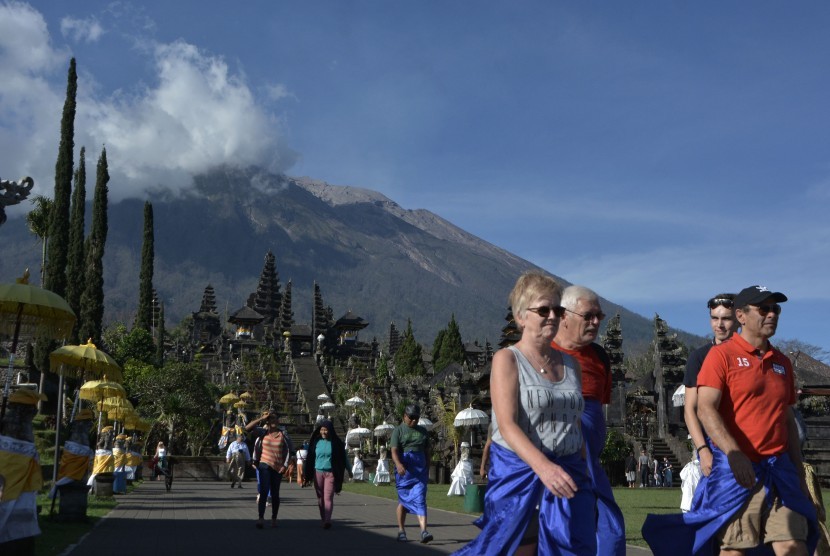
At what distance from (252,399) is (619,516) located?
53.4 meters

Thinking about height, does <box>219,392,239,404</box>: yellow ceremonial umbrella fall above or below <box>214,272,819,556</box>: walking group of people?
above

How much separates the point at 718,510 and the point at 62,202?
38.6m

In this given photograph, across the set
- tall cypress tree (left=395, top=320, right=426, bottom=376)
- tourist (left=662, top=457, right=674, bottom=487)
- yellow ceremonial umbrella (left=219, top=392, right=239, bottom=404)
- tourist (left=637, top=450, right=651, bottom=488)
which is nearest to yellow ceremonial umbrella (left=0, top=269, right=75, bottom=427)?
tourist (left=637, top=450, right=651, bottom=488)

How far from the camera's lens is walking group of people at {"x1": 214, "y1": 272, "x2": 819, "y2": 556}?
4.35m

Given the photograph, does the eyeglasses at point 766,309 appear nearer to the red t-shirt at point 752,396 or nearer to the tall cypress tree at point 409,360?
the red t-shirt at point 752,396

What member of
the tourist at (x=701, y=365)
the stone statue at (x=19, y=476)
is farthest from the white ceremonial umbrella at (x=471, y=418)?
the tourist at (x=701, y=365)

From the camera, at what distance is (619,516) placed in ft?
15.4

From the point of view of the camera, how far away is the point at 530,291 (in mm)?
4625

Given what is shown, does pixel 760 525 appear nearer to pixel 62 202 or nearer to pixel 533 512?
pixel 533 512

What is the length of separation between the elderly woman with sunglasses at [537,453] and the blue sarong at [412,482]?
21.3 feet

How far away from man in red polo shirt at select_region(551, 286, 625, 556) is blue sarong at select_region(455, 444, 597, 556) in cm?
39

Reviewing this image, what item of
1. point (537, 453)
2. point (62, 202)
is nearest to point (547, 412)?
point (537, 453)

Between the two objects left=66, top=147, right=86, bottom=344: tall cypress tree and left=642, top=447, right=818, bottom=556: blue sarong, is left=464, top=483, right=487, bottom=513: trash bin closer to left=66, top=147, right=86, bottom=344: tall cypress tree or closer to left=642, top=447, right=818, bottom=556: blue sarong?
left=642, top=447, right=818, bottom=556: blue sarong

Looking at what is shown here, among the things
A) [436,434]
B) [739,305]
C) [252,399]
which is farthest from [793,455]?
[252,399]
